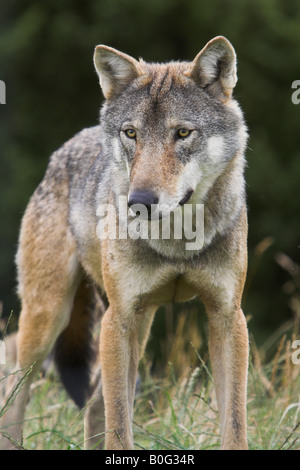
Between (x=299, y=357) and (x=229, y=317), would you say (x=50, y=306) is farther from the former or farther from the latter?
(x=299, y=357)

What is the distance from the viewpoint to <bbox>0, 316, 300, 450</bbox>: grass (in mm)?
4840

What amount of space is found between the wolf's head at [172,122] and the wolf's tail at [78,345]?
1637 mm

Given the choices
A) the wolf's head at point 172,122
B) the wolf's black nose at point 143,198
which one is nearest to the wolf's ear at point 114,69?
the wolf's head at point 172,122

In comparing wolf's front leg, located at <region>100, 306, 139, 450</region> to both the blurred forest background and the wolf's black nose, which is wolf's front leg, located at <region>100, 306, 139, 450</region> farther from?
the blurred forest background

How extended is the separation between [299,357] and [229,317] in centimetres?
173

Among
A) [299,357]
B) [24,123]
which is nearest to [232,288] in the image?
[299,357]

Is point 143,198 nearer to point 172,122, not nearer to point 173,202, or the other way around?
point 173,202

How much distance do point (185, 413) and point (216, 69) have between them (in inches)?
97.9

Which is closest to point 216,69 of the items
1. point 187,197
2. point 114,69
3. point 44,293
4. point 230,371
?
point 114,69

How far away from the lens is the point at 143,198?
3.70 meters

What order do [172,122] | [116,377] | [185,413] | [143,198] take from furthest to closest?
[185,413], [116,377], [172,122], [143,198]

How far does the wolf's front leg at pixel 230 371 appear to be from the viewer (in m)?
4.17

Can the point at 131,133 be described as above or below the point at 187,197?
above

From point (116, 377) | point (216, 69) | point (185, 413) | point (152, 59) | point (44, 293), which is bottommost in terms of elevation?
point (185, 413)
